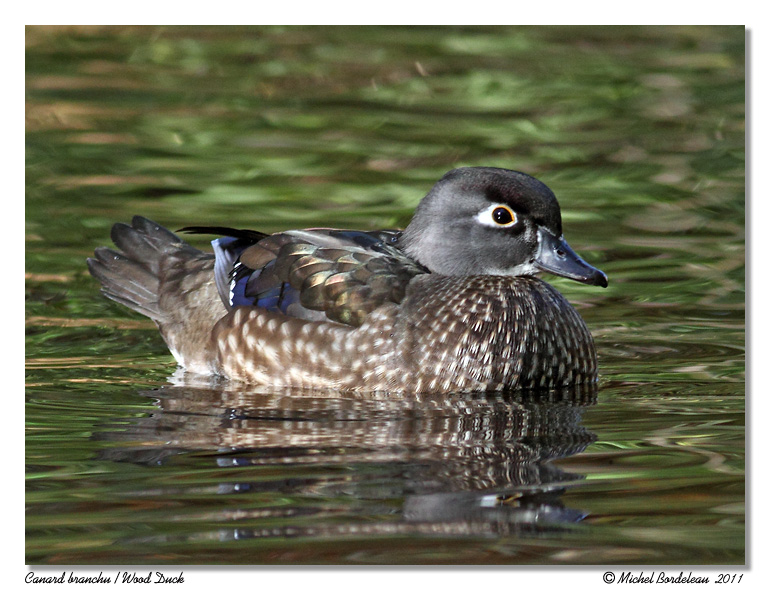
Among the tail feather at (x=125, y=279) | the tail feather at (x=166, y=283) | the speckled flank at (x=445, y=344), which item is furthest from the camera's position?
the tail feather at (x=125, y=279)

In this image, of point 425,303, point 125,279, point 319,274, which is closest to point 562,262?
point 425,303

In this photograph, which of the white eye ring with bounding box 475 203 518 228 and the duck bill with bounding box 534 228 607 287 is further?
the white eye ring with bounding box 475 203 518 228

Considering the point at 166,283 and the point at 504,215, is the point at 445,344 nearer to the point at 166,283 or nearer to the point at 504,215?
the point at 504,215

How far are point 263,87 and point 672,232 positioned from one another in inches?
220

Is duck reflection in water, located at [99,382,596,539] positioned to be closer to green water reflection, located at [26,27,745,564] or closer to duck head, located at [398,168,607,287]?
green water reflection, located at [26,27,745,564]

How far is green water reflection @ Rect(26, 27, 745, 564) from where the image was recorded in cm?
612

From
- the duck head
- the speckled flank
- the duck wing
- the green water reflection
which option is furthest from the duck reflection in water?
the duck head

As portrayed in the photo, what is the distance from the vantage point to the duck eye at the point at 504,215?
862 centimetres

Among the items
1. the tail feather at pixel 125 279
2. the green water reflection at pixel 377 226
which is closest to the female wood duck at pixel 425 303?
the green water reflection at pixel 377 226

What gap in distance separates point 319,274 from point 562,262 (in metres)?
1.58

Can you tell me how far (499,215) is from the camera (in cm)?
862

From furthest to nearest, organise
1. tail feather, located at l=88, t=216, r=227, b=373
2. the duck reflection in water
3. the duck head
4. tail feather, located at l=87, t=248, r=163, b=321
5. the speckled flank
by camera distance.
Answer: tail feather, located at l=87, t=248, r=163, b=321 < tail feather, located at l=88, t=216, r=227, b=373 < the duck head < the speckled flank < the duck reflection in water

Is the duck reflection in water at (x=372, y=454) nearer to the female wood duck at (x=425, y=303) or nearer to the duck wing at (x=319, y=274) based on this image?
the female wood duck at (x=425, y=303)

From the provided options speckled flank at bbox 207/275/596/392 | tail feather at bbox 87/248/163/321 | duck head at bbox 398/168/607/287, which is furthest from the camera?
tail feather at bbox 87/248/163/321
